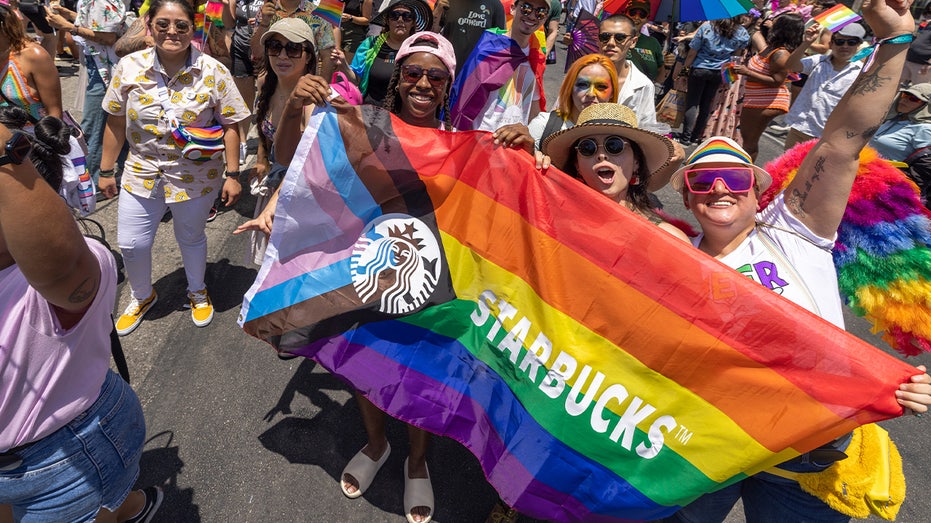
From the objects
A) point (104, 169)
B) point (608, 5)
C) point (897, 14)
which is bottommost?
point (104, 169)

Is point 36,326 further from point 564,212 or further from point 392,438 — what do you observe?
point 392,438

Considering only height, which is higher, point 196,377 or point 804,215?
point 804,215

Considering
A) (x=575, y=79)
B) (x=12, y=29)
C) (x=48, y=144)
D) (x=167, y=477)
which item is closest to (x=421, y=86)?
(x=575, y=79)

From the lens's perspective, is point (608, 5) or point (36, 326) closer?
point (36, 326)

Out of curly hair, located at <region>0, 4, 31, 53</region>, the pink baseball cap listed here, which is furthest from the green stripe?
curly hair, located at <region>0, 4, 31, 53</region>

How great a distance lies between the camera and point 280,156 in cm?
273

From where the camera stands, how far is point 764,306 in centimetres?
163

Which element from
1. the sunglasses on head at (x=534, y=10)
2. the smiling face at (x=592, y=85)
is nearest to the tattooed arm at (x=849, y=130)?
the smiling face at (x=592, y=85)

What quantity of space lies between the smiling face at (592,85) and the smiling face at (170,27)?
2.36 meters

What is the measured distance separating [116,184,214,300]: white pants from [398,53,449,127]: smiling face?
174cm

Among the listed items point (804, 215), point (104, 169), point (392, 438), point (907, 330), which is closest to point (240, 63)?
point (104, 169)

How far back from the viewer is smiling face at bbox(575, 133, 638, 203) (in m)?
2.27

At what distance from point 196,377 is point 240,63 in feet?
13.6

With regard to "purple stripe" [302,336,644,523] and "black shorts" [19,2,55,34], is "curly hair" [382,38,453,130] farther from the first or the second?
"black shorts" [19,2,55,34]
